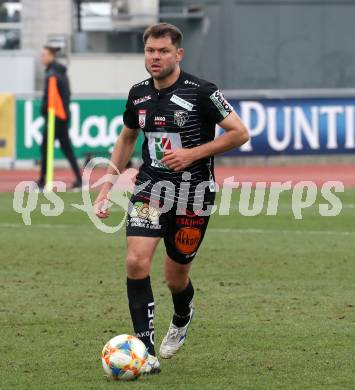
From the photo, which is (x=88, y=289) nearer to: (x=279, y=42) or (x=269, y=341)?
(x=269, y=341)

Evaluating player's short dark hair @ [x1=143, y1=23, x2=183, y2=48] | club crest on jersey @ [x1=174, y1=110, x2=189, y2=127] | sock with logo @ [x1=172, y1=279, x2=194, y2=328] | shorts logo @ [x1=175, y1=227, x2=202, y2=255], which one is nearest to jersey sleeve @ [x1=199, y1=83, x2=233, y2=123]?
club crest on jersey @ [x1=174, y1=110, x2=189, y2=127]

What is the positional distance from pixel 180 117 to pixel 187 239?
2.51 ft

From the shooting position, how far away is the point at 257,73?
29984 millimetres

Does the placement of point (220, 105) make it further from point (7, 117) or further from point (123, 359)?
point (7, 117)

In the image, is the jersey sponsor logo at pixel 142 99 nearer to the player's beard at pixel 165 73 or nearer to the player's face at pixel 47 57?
the player's beard at pixel 165 73

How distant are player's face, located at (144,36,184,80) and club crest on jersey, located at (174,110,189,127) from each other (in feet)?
0.81

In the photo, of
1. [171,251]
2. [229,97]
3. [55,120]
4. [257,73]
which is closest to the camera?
[171,251]

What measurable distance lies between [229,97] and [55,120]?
538 centimetres

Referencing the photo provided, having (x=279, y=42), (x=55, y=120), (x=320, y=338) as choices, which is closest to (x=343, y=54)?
(x=279, y=42)

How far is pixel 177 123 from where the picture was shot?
26.0 ft

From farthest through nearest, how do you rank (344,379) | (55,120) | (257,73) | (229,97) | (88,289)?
1. (257,73)
2. (229,97)
3. (55,120)
4. (88,289)
5. (344,379)

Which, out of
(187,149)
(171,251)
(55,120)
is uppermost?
(187,149)

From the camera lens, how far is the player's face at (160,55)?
7789 millimetres

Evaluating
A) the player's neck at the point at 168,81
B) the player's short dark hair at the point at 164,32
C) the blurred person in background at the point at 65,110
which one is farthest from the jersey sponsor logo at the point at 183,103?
the blurred person in background at the point at 65,110
